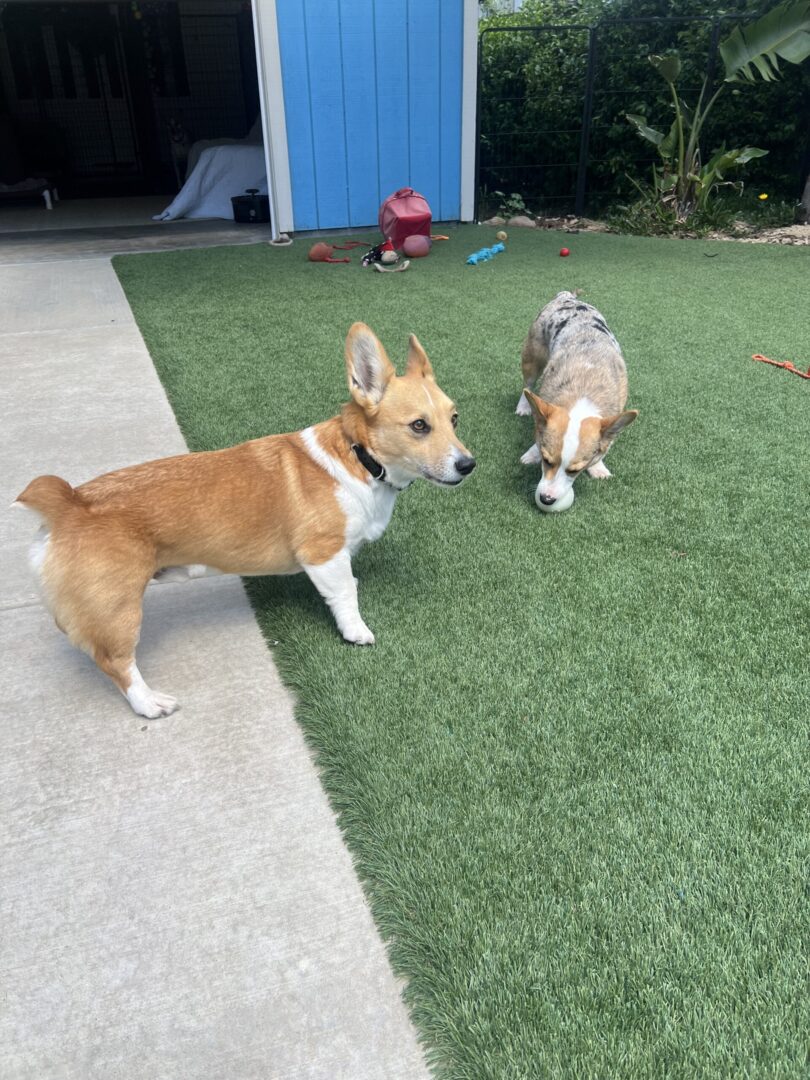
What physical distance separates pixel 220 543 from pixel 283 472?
1.14 feet

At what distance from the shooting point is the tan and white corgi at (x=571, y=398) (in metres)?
3.55

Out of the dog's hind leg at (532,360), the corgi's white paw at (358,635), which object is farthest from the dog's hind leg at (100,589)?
the dog's hind leg at (532,360)

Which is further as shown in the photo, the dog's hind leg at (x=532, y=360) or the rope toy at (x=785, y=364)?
the rope toy at (x=785, y=364)

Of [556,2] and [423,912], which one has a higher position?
[556,2]

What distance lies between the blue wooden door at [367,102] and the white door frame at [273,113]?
3.7 inches

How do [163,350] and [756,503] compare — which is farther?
[163,350]

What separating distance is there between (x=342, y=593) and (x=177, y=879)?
3.62 ft

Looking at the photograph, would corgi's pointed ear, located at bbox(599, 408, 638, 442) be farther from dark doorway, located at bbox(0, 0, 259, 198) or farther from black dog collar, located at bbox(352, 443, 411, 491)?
dark doorway, located at bbox(0, 0, 259, 198)

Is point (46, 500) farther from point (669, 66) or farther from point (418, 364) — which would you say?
point (669, 66)

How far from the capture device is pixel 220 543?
2576 millimetres

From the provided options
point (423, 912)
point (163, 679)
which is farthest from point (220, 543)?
point (423, 912)

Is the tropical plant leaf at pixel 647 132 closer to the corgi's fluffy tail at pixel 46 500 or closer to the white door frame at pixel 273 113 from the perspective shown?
the white door frame at pixel 273 113

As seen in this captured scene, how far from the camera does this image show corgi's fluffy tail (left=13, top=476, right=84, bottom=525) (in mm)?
2303

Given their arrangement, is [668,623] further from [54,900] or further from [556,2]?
[556,2]
